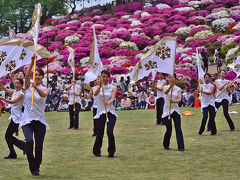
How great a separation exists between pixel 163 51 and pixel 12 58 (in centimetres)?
351

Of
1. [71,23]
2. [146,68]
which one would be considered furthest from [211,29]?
[146,68]

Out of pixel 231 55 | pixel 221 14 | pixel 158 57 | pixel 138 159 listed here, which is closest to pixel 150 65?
pixel 158 57

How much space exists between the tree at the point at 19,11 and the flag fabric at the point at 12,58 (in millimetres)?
51485

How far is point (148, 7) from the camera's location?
54.4 m

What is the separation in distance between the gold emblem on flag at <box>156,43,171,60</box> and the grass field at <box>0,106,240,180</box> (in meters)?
2.06

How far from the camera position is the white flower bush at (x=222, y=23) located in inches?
1779

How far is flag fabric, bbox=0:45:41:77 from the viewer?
28.7 feet

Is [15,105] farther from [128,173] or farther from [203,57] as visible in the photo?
[203,57]

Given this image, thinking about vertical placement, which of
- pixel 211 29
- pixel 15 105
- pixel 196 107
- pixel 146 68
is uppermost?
pixel 211 29

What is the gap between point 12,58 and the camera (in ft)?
28.7

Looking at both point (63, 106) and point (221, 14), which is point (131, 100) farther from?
point (221, 14)

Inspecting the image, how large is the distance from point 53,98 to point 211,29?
76.5 feet

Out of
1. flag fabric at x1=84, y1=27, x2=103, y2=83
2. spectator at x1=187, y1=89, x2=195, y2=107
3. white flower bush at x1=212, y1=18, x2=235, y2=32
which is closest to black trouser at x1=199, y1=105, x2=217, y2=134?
flag fabric at x1=84, y1=27, x2=103, y2=83

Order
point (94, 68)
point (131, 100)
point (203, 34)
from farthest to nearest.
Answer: point (203, 34) → point (131, 100) → point (94, 68)
